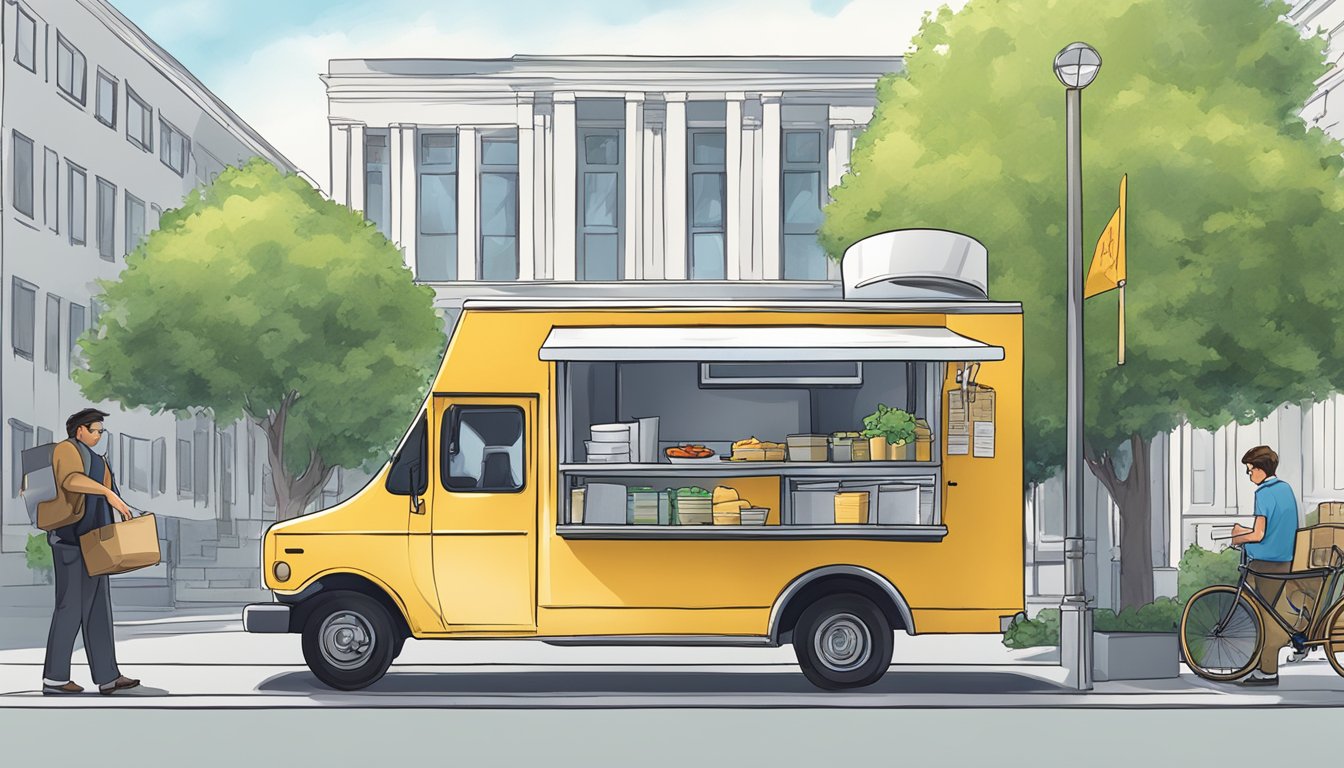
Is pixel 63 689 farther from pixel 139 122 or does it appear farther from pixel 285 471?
pixel 139 122

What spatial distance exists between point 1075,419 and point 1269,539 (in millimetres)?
1821

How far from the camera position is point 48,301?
3809 cm

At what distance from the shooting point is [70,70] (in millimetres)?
38938

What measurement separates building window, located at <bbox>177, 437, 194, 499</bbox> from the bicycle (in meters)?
38.4

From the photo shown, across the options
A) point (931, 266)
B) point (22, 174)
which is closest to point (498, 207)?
point (22, 174)

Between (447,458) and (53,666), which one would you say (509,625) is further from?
(53,666)

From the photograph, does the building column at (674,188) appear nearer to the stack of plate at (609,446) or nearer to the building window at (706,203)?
the building window at (706,203)

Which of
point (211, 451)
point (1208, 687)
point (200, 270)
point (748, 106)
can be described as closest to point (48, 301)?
point (200, 270)

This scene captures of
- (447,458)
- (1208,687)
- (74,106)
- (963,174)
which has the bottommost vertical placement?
(1208,687)

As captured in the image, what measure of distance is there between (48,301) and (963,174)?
85.7ft

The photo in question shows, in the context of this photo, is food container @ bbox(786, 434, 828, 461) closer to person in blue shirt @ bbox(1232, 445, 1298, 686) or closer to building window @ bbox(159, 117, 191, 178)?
person in blue shirt @ bbox(1232, 445, 1298, 686)

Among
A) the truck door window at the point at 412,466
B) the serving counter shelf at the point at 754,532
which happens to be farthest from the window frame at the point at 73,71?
the serving counter shelf at the point at 754,532

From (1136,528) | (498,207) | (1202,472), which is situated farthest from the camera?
(498,207)

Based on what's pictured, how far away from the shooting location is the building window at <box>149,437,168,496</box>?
45.2m
